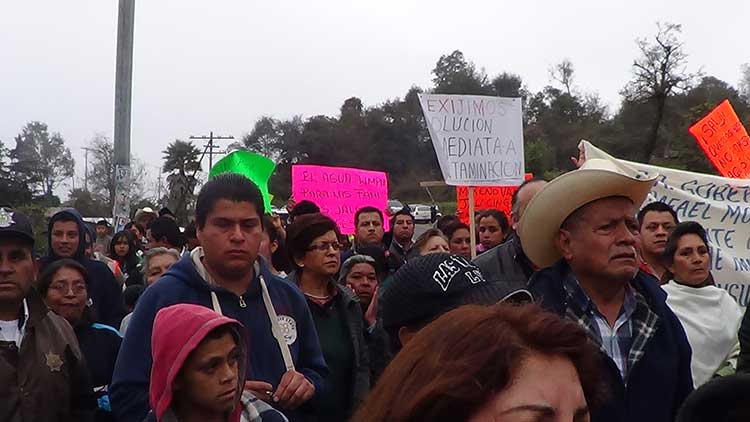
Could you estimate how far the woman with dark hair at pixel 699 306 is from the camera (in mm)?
3928

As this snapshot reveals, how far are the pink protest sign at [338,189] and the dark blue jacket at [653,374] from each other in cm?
667

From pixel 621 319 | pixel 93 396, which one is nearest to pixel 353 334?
pixel 93 396

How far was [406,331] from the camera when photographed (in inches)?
91.2

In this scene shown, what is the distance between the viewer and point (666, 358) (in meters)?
2.65

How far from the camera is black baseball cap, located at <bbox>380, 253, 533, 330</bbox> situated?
7.26ft

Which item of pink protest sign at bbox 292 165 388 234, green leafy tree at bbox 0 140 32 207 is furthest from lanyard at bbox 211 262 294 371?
green leafy tree at bbox 0 140 32 207

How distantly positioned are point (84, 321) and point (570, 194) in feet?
8.83

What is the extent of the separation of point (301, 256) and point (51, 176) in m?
52.3

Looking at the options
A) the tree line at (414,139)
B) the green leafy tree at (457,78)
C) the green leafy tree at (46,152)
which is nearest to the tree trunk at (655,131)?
the tree line at (414,139)

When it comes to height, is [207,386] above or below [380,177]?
below

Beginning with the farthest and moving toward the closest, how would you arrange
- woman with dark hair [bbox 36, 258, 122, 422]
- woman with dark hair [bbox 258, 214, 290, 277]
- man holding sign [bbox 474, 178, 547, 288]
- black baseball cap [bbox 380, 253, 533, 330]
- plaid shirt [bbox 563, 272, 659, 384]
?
1. woman with dark hair [bbox 258, 214, 290, 277]
2. woman with dark hair [bbox 36, 258, 122, 422]
3. man holding sign [bbox 474, 178, 547, 288]
4. plaid shirt [bbox 563, 272, 659, 384]
5. black baseball cap [bbox 380, 253, 533, 330]

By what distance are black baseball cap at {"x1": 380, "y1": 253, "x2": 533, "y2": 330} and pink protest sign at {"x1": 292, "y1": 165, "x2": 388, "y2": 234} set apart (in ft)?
22.8

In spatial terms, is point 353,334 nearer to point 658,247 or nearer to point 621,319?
point 621,319

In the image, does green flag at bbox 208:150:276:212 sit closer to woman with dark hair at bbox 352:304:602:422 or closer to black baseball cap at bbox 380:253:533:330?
black baseball cap at bbox 380:253:533:330
